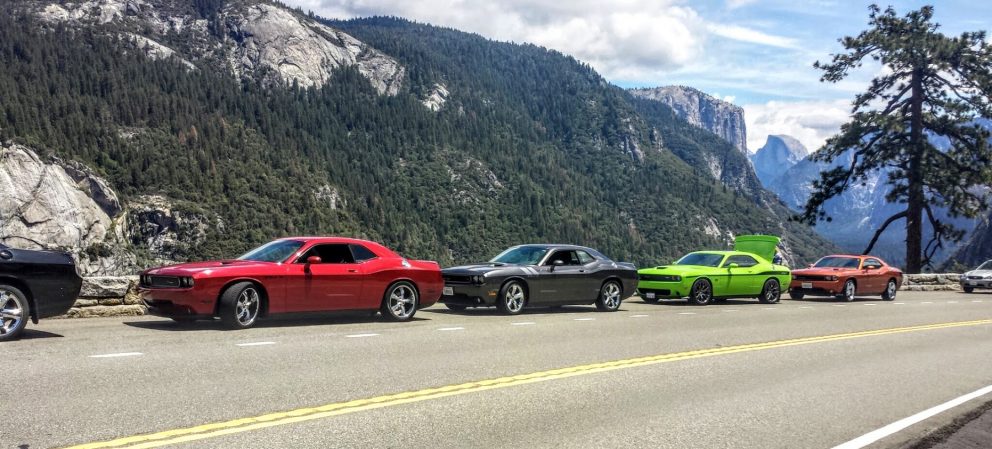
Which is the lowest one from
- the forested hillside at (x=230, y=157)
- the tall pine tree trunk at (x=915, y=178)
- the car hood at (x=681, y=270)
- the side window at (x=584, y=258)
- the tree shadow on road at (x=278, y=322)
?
the tree shadow on road at (x=278, y=322)

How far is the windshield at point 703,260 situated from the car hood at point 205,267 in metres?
12.3

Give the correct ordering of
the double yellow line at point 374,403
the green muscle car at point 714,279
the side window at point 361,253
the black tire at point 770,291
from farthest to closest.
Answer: the black tire at point 770,291 → the green muscle car at point 714,279 → the side window at point 361,253 → the double yellow line at point 374,403

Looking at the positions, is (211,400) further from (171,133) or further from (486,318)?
(171,133)

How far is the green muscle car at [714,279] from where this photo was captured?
19453mm

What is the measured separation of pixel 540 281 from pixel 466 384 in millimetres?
8288

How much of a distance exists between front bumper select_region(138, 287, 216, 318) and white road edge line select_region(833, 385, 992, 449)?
27.8 feet

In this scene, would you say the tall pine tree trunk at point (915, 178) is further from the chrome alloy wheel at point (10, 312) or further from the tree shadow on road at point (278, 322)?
the chrome alloy wheel at point (10, 312)

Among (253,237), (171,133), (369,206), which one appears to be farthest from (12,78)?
(369,206)

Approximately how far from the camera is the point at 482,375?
8164mm

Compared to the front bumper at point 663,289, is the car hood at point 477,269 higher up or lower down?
higher up

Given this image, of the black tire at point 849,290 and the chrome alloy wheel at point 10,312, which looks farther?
the black tire at point 849,290

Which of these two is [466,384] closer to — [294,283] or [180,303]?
[294,283]

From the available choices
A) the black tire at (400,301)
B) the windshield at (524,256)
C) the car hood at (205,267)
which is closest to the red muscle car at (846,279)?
the windshield at (524,256)

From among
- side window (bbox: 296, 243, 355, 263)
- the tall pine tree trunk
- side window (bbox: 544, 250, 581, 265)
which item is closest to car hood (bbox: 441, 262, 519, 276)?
side window (bbox: 544, 250, 581, 265)
